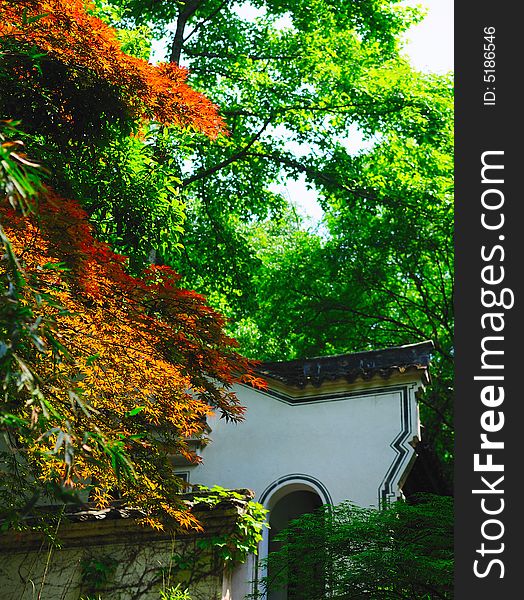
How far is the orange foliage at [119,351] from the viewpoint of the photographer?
672 centimetres

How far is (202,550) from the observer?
861cm

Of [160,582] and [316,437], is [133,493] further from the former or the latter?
[316,437]

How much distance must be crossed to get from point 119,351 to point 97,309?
393mm

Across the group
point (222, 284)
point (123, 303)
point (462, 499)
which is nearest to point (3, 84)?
point (123, 303)

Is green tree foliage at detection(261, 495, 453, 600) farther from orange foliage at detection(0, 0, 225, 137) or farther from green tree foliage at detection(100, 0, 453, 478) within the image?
green tree foliage at detection(100, 0, 453, 478)

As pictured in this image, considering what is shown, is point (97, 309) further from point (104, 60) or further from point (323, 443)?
point (323, 443)

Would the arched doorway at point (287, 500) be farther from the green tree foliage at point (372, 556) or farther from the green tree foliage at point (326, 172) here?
the green tree foliage at point (326, 172)

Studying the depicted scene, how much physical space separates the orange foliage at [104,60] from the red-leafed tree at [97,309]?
0.01 meters

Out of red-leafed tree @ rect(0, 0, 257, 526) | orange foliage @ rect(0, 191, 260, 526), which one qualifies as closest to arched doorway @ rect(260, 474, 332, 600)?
orange foliage @ rect(0, 191, 260, 526)

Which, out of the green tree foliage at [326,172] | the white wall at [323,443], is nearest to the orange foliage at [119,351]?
the white wall at [323,443]

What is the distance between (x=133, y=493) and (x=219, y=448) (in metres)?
4.94

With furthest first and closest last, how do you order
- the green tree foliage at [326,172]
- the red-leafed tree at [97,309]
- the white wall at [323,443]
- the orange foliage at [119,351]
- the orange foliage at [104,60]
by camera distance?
the green tree foliage at [326,172], the white wall at [323,443], the orange foliage at [104,60], the orange foliage at [119,351], the red-leafed tree at [97,309]

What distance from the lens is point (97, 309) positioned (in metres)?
7.12

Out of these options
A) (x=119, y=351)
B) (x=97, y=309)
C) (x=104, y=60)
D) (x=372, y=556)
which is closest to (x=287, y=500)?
(x=372, y=556)
